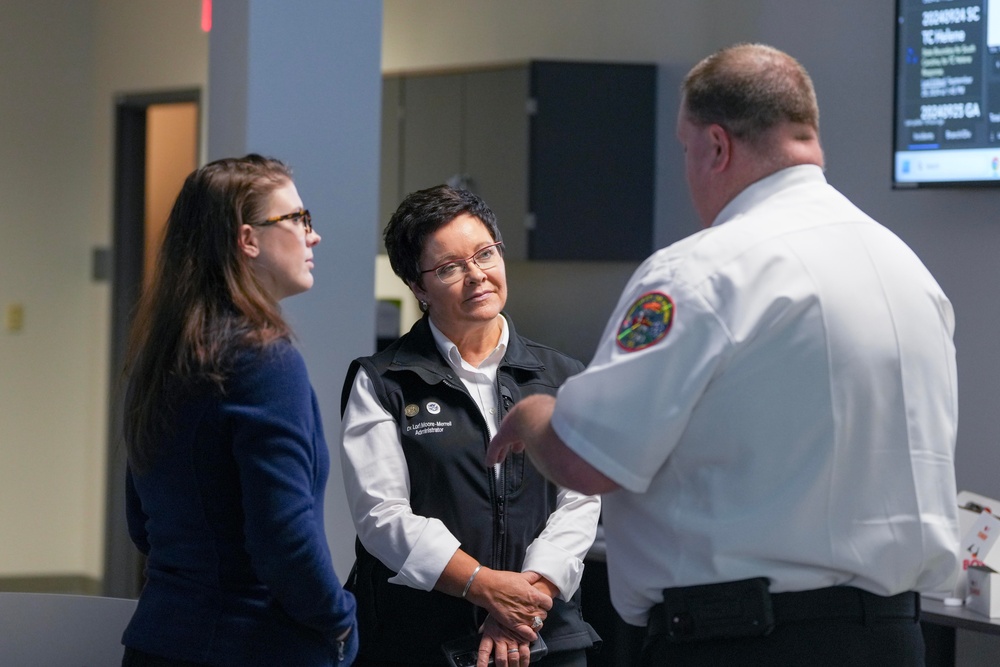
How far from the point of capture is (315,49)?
3.29m

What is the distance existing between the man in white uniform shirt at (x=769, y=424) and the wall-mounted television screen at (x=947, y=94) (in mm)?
2337

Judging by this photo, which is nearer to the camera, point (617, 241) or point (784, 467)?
point (784, 467)

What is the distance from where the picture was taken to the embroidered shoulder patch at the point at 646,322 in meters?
1.41

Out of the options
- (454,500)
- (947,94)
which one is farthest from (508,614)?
(947,94)

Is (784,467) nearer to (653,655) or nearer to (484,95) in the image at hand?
(653,655)

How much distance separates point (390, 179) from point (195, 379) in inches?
150

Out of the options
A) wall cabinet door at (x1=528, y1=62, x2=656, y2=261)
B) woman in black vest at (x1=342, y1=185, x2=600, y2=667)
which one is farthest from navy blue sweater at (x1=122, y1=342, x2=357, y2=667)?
wall cabinet door at (x1=528, y1=62, x2=656, y2=261)

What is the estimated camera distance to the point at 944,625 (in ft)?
9.25

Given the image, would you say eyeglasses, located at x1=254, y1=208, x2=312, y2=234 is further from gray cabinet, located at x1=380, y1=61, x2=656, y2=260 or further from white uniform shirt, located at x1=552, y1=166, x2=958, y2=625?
gray cabinet, located at x1=380, y1=61, x2=656, y2=260

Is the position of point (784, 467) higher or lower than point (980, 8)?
lower

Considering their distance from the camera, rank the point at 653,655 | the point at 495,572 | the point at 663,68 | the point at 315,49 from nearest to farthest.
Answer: the point at 653,655 → the point at 495,572 → the point at 315,49 → the point at 663,68

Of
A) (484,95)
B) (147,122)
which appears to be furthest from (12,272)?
(484,95)

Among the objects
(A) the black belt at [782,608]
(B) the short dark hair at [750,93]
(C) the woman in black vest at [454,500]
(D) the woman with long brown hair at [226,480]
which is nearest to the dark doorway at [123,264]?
(C) the woman in black vest at [454,500]

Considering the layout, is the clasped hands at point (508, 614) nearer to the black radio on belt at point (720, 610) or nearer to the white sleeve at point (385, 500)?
the white sleeve at point (385, 500)
